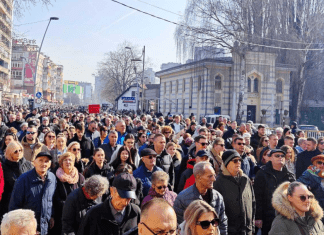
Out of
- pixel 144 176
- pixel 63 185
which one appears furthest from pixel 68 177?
pixel 144 176

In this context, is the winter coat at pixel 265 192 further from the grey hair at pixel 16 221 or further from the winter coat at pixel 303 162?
the grey hair at pixel 16 221

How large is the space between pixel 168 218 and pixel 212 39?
31.3 meters

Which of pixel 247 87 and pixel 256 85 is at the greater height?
pixel 256 85

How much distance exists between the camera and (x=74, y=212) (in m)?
4.77

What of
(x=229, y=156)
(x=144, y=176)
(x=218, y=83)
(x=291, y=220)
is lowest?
(x=291, y=220)

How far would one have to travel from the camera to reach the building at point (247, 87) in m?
40.6

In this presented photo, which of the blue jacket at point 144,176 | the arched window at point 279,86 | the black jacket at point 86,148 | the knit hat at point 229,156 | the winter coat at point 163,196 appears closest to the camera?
the winter coat at point 163,196

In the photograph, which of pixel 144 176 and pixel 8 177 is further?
pixel 8 177

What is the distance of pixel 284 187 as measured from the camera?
4770mm

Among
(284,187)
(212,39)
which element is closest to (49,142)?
(284,187)

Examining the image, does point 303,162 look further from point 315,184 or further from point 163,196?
point 163,196

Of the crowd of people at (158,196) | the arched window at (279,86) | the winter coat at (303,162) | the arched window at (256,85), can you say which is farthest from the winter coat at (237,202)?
the arched window at (279,86)

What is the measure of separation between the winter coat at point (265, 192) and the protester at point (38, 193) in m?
3.12

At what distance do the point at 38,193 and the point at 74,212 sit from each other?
915mm
